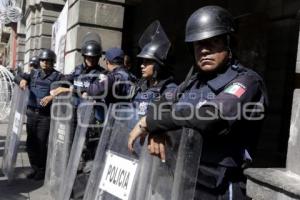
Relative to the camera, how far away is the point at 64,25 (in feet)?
32.9

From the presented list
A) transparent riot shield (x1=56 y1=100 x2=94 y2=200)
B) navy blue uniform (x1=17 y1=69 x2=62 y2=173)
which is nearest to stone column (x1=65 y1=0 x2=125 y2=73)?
navy blue uniform (x1=17 y1=69 x2=62 y2=173)

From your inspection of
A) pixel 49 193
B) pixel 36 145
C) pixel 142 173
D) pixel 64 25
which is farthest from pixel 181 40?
pixel 142 173

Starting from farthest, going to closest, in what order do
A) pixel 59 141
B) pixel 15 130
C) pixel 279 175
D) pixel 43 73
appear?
pixel 43 73, pixel 15 130, pixel 59 141, pixel 279 175

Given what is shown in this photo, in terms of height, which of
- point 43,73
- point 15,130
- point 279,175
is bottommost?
point 15,130

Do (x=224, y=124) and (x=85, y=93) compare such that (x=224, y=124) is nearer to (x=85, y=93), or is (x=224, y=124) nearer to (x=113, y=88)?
(x=113, y=88)

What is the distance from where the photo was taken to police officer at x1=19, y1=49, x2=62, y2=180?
264 inches

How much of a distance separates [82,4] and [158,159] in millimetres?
6182

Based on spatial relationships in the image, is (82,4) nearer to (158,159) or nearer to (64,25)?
(64,25)

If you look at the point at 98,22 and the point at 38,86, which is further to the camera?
the point at 98,22

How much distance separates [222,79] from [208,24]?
30 cm

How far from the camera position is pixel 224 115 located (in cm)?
223

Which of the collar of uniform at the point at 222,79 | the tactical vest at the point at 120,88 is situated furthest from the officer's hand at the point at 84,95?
the collar of uniform at the point at 222,79

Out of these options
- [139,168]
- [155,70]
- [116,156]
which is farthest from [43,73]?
[139,168]

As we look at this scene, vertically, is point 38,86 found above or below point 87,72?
below
